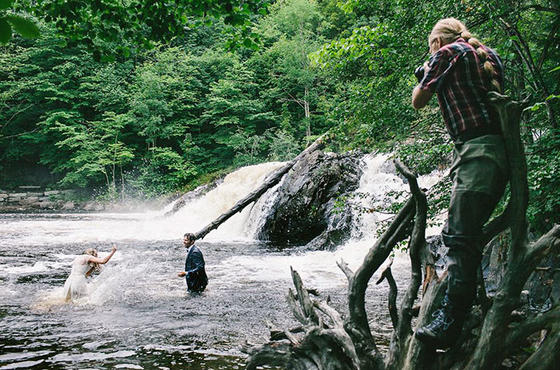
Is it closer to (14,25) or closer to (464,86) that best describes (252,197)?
(464,86)

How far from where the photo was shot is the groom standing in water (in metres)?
7.88

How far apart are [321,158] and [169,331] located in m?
10.3

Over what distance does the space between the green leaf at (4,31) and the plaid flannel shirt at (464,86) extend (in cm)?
217

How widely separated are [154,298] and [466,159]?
6782 millimetres

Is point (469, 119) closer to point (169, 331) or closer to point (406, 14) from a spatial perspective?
point (406, 14)

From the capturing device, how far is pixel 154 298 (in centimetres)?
773

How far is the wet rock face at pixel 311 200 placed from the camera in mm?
A: 14049

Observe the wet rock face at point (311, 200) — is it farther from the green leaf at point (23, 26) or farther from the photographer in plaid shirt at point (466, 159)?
the green leaf at point (23, 26)

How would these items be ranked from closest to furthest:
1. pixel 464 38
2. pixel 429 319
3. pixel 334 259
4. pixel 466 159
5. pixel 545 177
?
pixel 466 159 → pixel 464 38 → pixel 429 319 → pixel 545 177 → pixel 334 259

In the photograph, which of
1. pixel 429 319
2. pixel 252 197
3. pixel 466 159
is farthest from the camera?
pixel 252 197

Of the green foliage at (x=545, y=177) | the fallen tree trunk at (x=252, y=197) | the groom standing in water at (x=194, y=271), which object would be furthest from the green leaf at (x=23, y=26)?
the fallen tree trunk at (x=252, y=197)

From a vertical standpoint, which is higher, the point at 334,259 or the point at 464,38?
the point at 464,38

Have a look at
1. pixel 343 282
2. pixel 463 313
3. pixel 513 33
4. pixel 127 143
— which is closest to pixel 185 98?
pixel 127 143

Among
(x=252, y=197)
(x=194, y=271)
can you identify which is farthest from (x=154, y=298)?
(x=252, y=197)
